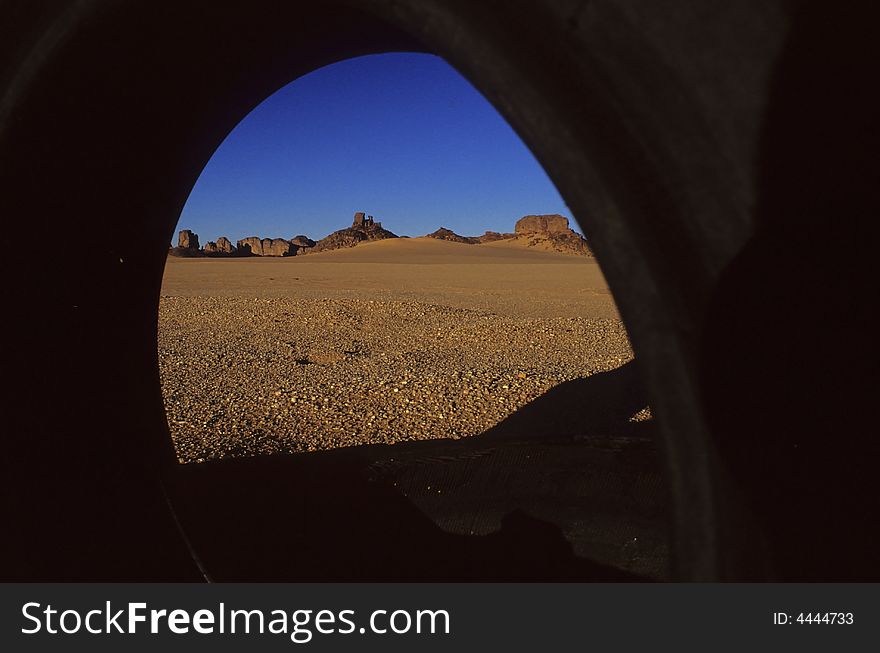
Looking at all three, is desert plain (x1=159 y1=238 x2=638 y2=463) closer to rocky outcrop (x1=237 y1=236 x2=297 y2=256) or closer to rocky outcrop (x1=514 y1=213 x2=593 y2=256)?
rocky outcrop (x1=514 y1=213 x2=593 y2=256)

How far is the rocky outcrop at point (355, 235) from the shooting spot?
316 ft

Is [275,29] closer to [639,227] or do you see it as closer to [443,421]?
[639,227]

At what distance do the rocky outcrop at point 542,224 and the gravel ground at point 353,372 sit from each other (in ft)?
295

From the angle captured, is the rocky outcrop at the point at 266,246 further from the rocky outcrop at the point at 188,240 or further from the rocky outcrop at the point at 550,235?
the rocky outcrop at the point at 550,235

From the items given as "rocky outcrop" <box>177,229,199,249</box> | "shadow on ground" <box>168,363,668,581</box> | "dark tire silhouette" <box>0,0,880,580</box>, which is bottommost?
"shadow on ground" <box>168,363,668,581</box>

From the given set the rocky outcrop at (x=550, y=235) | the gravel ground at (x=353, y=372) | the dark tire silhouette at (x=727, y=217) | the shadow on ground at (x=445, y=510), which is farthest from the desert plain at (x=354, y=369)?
the rocky outcrop at (x=550, y=235)

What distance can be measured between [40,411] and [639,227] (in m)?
1.49

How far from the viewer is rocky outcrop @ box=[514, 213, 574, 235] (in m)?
99.9

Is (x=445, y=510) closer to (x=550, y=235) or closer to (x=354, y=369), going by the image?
(x=354, y=369)

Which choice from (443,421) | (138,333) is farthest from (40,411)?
(443,421)

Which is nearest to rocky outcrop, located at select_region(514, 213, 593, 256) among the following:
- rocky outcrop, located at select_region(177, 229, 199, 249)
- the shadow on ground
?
rocky outcrop, located at select_region(177, 229, 199, 249)

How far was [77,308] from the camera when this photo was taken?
1.56 metres

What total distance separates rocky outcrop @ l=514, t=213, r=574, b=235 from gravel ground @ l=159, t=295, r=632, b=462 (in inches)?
3540
